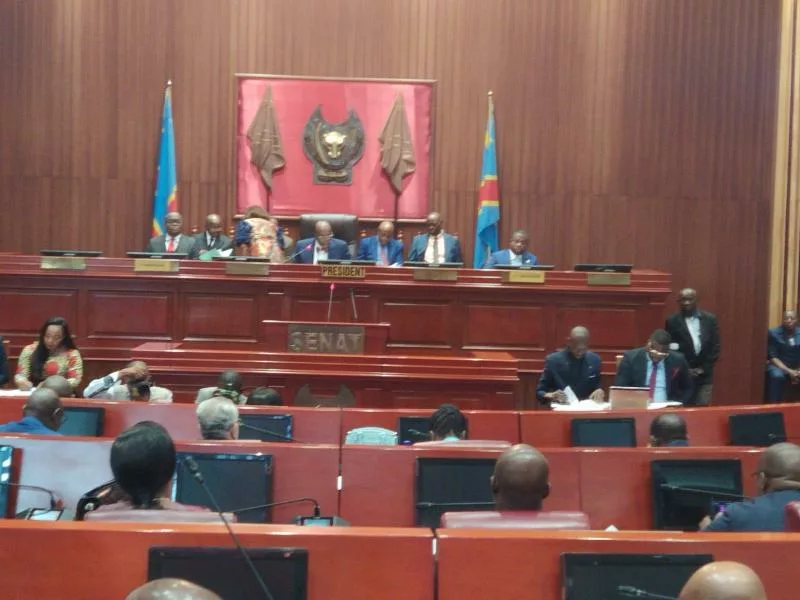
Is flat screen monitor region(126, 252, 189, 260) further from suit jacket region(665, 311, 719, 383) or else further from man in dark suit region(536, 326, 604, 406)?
suit jacket region(665, 311, 719, 383)

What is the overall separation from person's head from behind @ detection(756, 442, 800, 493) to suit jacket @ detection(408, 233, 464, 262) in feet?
20.7

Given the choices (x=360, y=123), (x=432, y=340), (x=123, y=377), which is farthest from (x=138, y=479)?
(x=360, y=123)

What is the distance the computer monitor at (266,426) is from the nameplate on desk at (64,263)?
3.69m

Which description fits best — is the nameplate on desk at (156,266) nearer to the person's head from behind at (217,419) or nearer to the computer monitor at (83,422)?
the computer monitor at (83,422)

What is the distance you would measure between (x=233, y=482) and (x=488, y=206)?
693 centimetres

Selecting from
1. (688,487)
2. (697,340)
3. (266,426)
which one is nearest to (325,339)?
(266,426)

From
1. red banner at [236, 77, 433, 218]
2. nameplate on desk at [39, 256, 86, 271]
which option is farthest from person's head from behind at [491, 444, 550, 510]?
red banner at [236, 77, 433, 218]

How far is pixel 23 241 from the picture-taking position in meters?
10.1

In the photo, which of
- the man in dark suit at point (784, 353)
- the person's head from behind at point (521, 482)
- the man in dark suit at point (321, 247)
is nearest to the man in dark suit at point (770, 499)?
the person's head from behind at point (521, 482)

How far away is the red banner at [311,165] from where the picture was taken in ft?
33.2

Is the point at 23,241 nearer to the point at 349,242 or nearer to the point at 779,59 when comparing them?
the point at 349,242

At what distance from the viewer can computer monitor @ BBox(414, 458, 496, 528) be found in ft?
11.2

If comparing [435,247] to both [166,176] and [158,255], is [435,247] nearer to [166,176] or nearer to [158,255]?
[158,255]

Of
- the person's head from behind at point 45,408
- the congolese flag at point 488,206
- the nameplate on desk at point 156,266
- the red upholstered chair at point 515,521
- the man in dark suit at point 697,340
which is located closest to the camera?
the red upholstered chair at point 515,521
